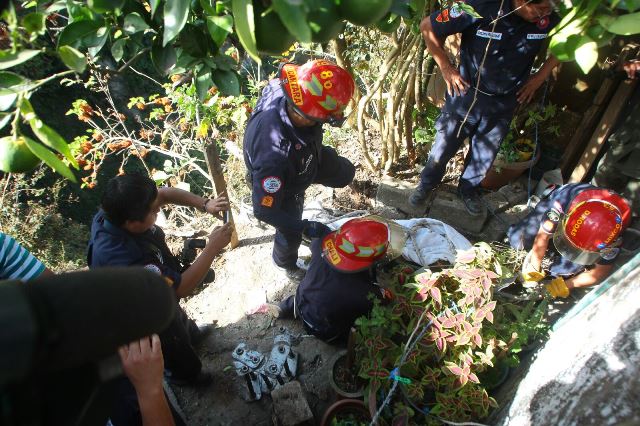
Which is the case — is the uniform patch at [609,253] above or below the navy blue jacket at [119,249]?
above

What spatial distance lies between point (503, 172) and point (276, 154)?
Answer: 2.64 m

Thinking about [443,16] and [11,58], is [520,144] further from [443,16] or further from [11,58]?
[11,58]

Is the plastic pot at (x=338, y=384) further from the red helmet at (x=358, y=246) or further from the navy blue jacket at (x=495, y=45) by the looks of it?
the navy blue jacket at (x=495, y=45)

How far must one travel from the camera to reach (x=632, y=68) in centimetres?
308

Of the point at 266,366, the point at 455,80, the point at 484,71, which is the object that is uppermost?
the point at 484,71

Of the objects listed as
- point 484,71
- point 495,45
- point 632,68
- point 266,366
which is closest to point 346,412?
point 266,366

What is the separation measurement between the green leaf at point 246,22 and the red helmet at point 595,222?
2583 mm

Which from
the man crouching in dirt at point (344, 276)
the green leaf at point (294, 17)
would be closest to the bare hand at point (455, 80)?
the man crouching in dirt at point (344, 276)

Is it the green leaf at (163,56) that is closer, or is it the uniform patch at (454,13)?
the green leaf at (163,56)

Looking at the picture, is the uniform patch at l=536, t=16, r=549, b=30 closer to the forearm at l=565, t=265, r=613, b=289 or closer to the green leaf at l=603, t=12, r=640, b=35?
the forearm at l=565, t=265, r=613, b=289

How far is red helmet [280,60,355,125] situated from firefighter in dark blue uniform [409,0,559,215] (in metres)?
1.01

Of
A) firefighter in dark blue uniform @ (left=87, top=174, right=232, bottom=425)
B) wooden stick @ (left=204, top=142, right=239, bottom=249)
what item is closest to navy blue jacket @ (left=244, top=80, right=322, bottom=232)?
wooden stick @ (left=204, top=142, right=239, bottom=249)

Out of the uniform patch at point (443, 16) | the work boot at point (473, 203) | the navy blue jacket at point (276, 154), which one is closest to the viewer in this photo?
the navy blue jacket at point (276, 154)

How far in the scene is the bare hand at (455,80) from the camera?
9.76 ft
